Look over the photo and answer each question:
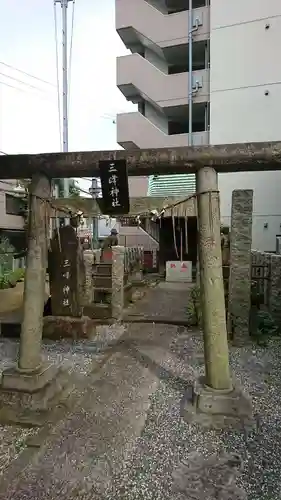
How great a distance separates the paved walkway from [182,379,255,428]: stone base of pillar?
5.7 inches

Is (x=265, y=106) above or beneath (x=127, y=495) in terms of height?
above

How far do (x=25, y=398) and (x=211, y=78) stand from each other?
1773 centimetres

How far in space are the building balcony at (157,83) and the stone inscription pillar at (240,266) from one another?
13.8 metres

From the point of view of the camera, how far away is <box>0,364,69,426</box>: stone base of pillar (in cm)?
471

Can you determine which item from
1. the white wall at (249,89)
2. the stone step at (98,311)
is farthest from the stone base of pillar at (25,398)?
the white wall at (249,89)

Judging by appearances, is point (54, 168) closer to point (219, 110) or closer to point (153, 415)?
point (153, 415)

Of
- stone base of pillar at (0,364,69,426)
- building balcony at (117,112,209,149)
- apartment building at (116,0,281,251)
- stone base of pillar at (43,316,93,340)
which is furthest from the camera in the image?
building balcony at (117,112,209,149)

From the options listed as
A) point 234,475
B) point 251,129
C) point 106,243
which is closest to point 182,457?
point 234,475

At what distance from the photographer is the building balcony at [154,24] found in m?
19.4

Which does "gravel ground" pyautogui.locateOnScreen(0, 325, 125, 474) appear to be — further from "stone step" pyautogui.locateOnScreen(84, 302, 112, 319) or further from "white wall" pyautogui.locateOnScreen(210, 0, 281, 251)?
"white wall" pyautogui.locateOnScreen(210, 0, 281, 251)

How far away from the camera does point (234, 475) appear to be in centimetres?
354

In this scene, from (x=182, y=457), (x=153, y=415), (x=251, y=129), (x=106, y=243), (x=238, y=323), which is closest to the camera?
(x=182, y=457)

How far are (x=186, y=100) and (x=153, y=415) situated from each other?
1890 centimetres

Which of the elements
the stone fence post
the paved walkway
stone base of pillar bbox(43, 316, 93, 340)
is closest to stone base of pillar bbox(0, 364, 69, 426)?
the paved walkway
